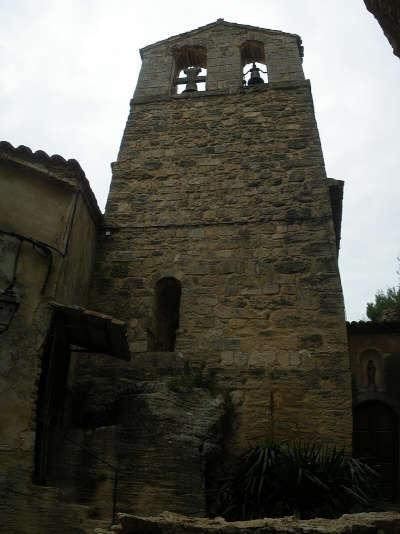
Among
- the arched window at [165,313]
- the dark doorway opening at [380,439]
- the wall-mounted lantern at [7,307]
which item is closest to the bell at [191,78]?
the arched window at [165,313]

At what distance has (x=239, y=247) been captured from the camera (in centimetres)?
772

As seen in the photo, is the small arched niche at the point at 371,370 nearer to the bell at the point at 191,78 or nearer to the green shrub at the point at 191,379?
the green shrub at the point at 191,379

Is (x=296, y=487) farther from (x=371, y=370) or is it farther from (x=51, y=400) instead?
(x=371, y=370)

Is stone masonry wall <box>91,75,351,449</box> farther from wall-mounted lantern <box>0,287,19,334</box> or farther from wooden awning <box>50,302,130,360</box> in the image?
wall-mounted lantern <box>0,287,19,334</box>

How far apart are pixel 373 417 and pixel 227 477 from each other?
506cm

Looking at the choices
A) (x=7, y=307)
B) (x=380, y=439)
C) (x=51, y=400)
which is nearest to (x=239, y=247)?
(x=51, y=400)

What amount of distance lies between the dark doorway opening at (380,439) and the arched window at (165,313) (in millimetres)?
4018

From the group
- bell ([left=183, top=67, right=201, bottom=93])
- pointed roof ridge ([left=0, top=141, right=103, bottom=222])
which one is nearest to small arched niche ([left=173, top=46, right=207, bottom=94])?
bell ([left=183, top=67, right=201, bottom=93])

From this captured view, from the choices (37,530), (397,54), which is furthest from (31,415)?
(397,54)

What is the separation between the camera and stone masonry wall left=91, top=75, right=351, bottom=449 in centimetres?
650

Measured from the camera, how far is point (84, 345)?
21.2 feet

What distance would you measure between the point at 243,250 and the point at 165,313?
5.09 feet

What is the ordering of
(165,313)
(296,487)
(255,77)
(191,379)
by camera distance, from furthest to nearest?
1. (255,77)
2. (165,313)
3. (191,379)
4. (296,487)

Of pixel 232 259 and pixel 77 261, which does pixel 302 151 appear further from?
pixel 77 261
